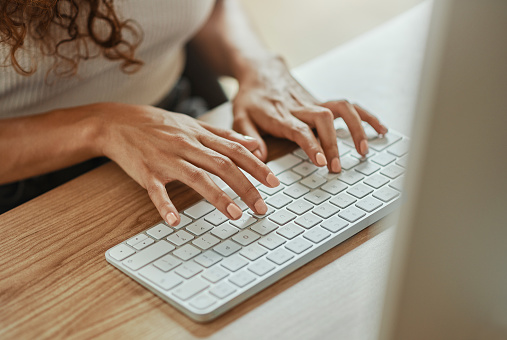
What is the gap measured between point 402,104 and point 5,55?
53 centimetres

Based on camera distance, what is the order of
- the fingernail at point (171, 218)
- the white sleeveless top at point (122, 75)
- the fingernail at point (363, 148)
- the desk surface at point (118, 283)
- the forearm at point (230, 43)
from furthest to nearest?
the forearm at point (230, 43) → the white sleeveless top at point (122, 75) → the fingernail at point (363, 148) → the fingernail at point (171, 218) → the desk surface at point (118, 283)

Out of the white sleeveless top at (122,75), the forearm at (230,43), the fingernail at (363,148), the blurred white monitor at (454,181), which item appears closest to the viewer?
the blurred white monitor at (454,181)

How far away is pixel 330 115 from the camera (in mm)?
710

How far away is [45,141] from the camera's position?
74 centimetres

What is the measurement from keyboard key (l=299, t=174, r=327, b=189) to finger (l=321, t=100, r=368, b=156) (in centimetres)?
7

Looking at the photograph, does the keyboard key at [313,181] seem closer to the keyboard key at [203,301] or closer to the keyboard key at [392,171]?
the keyboard key at [392,171]

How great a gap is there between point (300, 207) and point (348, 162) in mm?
113

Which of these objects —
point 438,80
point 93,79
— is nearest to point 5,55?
point 93,79

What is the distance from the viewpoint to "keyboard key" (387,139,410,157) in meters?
0.68

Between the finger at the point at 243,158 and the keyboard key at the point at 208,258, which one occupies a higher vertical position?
the finger at the point at 243,158

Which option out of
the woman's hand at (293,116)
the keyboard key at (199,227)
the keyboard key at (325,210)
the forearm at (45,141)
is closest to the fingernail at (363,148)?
the woman's hand at (293,116)

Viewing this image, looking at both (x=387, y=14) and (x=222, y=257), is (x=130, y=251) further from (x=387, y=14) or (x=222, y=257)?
(x=387, y=14)

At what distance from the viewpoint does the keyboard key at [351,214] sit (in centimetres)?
57

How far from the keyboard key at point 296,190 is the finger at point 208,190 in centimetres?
7
